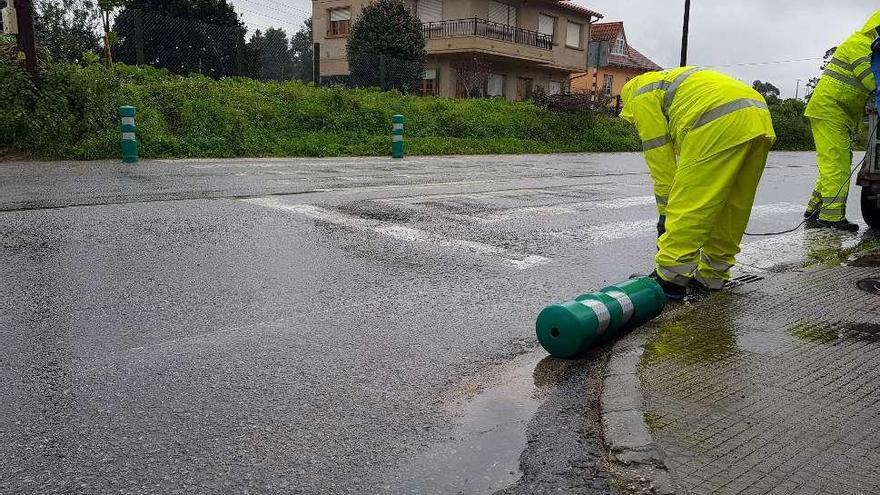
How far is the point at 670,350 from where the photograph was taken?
3770mm

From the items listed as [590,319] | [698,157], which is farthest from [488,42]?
[590,319]

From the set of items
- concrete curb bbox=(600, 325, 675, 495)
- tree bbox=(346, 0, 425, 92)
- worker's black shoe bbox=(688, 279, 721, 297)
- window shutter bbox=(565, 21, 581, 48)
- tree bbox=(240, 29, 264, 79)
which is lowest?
concrete curb bbox=(600, 325, 675, 495)

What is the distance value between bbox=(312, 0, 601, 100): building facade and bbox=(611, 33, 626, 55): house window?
947cm

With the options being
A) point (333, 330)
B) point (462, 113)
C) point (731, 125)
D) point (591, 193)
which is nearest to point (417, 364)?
point (333, 330)

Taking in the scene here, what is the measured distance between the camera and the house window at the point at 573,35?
4088 cm

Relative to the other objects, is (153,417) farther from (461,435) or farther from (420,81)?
(420,81)

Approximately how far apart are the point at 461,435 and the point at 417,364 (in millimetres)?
740

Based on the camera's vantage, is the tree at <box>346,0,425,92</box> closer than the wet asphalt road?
No

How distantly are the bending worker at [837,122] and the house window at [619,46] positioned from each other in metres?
45.4

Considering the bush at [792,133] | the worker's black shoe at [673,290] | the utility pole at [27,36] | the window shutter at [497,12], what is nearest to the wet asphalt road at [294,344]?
the worker's black shoe at [673,290]

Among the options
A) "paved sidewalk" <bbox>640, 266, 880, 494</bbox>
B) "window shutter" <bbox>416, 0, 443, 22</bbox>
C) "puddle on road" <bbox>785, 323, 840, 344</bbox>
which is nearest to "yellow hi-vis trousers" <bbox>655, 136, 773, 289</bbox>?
"paved sidewalk" <bbox>640, 266, 880, 494</bbox>

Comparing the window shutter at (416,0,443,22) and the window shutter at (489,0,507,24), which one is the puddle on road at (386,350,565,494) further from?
the window shutter at (489,0,507,24)

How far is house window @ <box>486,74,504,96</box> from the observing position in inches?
1469

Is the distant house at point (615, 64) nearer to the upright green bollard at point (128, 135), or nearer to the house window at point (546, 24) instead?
the house window at point (546, 24)
